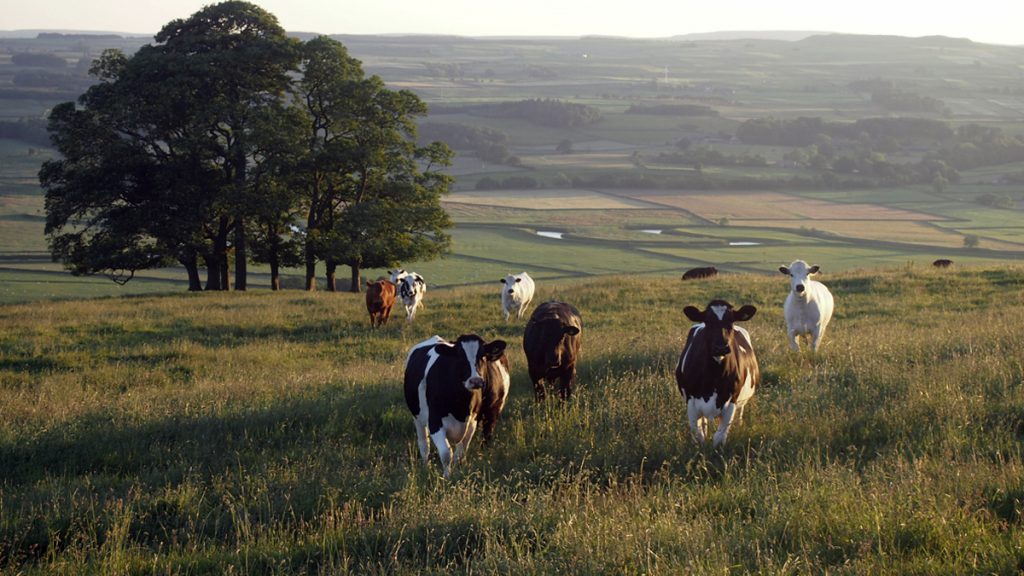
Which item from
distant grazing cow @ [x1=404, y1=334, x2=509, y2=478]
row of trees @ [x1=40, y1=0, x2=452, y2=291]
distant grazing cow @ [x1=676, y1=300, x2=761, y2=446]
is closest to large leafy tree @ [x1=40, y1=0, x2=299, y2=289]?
row of trees @ [x1=40, y1=0, x2=452, y2=291]

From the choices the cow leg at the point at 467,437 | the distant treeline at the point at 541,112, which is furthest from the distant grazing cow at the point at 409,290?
the distant treeline at the point at 541,112

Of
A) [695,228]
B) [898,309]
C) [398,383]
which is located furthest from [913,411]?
[695,228]

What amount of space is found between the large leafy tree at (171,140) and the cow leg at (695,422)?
26.9 metres

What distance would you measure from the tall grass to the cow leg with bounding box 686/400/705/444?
0.25m

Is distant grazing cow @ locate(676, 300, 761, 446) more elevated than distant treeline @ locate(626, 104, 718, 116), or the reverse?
distant treeline @ locate(626, 104, 718, 116)

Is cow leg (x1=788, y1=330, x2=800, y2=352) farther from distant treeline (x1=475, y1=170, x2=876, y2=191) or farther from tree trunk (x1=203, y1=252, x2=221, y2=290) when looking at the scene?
distant treeline (x1=475, y1=170, x2=876, y2=191)

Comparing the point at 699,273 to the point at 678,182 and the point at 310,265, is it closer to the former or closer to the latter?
the point at 310,265

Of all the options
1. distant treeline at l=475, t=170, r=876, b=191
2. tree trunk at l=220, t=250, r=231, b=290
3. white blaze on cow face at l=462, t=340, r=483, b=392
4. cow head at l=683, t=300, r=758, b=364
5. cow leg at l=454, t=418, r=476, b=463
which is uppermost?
cow head at l=683, t=300, r=758, b=364

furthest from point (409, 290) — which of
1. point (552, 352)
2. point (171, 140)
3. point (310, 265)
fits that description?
point (171, 140)

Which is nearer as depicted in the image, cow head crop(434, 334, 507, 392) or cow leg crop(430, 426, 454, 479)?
cow leg crop(430, 426, 454, 479)

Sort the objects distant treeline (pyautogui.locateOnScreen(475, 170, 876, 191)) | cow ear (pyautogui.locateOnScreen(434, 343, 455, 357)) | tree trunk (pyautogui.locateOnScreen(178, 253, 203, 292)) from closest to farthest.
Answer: cow ear (pyautogui.locateOnScreen(434, 343, 455, 357))
tree trunk (pyautogui.locateOnScreen(178, 253, 203, 292))
distant treeline (pyautogui.locateOnScreen(475, 170, 876, 191))

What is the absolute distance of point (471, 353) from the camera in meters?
10.3

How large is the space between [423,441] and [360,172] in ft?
94.9

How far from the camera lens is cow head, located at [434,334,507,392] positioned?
10.1 m
